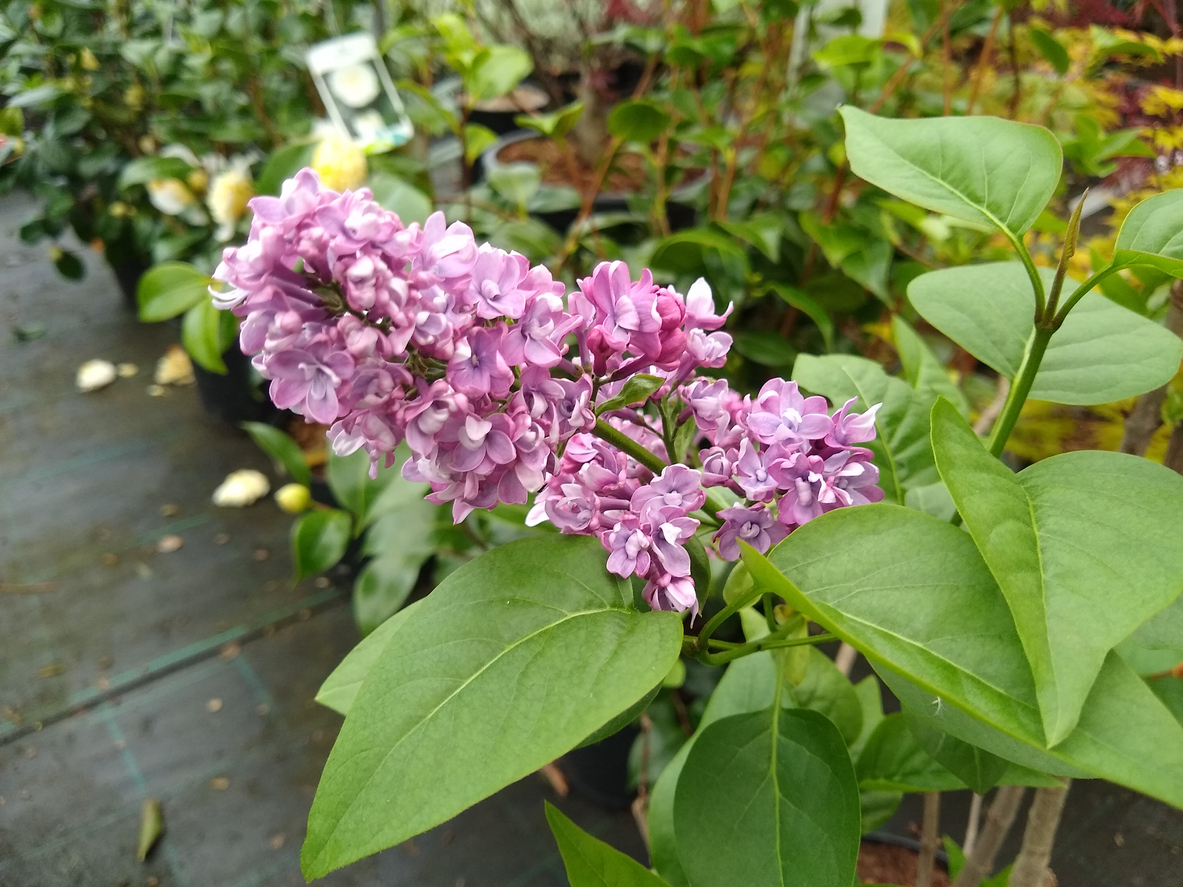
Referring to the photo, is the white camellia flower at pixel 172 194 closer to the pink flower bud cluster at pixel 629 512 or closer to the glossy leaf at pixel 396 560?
the glossy leaf at pixel 396 560

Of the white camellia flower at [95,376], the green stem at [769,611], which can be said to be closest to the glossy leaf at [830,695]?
the green stem at [769,611]

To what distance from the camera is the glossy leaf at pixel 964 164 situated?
33 cm

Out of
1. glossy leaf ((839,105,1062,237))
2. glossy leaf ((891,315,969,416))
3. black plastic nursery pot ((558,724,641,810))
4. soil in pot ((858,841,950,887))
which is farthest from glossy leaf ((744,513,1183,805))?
black plastic nursery pot ((558,724,641,810))

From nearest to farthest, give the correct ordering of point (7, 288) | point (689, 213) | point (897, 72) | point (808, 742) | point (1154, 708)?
point (1154, 708)
point (808, 742)
point (897, 72)
point (689, 213)
point (7, 288)

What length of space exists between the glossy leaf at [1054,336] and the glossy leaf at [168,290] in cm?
73

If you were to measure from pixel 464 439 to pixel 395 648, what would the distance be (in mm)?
75

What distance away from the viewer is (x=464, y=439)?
279 millimetres

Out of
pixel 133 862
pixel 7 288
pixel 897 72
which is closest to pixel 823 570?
pixel 897 72

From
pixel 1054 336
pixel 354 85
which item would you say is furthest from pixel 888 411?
pixel 354 85

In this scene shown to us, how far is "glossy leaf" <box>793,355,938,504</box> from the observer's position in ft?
1.42

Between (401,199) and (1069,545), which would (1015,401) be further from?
(401,199)

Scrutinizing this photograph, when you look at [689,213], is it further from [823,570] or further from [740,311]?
[823,570]

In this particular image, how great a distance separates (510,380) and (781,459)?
0.11m

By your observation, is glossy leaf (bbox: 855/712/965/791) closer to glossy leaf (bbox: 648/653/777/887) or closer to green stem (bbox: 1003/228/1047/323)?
glossy leaf (bbox: 648/653/777/887)
